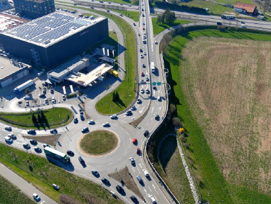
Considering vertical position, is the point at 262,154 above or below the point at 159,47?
below

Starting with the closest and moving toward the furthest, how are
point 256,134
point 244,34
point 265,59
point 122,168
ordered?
1. point 122,168
2. point 256,134
3. point 265,59
4. point 244,34

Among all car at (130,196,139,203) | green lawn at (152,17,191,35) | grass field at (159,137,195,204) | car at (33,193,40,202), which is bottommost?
grass field at (159,137,195,204)

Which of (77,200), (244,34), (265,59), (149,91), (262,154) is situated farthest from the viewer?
(244,34)

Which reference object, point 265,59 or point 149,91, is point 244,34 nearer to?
point 265,59

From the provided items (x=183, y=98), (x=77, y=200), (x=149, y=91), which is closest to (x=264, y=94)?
(x=183, y=98)

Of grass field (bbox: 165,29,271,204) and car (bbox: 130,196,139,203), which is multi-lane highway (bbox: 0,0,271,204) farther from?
grass field (bbox: 165,29,271,204)

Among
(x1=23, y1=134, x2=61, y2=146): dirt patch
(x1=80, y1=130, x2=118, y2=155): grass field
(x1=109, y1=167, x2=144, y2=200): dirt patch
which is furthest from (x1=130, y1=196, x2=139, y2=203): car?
(x1=23, y1=134, x2=61, y2=146): dirt patch

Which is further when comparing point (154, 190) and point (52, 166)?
point (52, 166)
